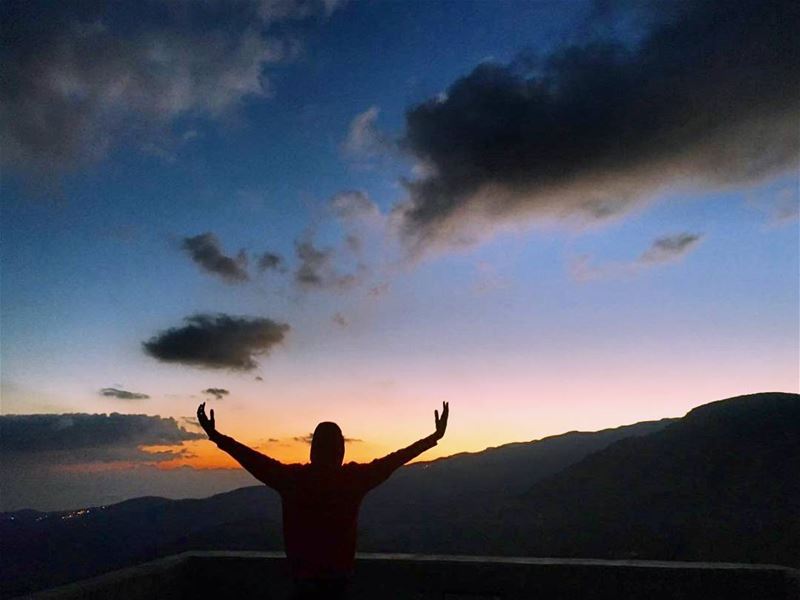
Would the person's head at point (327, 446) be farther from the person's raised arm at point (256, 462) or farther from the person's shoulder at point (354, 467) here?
the person's raised arm at point (256, 462)

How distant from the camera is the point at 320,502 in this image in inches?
121

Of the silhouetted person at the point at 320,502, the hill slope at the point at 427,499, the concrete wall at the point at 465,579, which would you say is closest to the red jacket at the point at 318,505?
the silhouetted person at the point at 320,502

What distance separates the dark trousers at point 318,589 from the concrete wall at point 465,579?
1.79 m

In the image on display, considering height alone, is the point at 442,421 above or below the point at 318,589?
above

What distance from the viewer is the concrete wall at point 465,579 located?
432 cm

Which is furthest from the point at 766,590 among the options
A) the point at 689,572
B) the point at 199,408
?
the point at 199,408

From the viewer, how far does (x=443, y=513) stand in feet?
407

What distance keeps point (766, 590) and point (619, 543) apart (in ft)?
278

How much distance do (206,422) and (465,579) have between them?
2557 mm

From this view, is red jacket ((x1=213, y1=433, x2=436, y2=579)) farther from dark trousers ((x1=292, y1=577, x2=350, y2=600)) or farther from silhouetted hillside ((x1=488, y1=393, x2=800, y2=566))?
silhouetted hillside ((x1=488, y1=393, x2=800, y2=566))

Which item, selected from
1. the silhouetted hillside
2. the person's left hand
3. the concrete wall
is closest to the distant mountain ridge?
the silhouetted hillside

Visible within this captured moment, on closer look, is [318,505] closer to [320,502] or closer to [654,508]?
[320,502]

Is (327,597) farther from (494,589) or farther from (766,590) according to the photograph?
(766,590)

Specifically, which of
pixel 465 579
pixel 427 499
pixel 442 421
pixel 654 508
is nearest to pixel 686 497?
pixel 654 508
